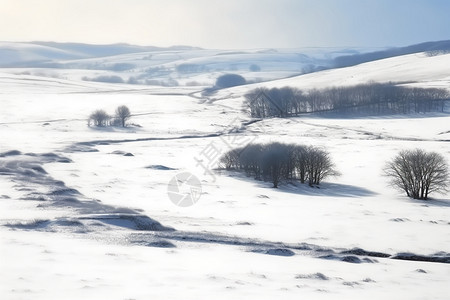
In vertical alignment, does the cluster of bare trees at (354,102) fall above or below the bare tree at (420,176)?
above

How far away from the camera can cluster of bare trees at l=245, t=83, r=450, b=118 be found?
133250 millimetres

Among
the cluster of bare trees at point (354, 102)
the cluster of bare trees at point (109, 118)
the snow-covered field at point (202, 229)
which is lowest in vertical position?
the snow-covered field at point (202, 229)

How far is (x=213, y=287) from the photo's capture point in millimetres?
22703

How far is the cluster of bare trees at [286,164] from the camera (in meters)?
59.2

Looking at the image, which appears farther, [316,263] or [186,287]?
[316,263]

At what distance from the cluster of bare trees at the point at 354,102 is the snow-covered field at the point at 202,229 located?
46477mm

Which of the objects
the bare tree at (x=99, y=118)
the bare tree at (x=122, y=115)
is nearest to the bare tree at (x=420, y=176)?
the bare tree at (x=122, y=115)

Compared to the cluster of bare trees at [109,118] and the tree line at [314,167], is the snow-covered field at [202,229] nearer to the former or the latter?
the tree line at [314,167]

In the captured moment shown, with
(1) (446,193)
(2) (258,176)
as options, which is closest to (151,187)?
(2) (258,176)

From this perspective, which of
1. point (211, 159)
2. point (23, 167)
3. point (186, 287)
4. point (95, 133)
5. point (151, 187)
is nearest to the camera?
point (186, 287)

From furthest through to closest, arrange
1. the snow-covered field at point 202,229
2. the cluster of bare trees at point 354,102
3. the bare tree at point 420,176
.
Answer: the cluster of bare trees at point 354,102 < the bare tree at point 420,176 < the snow-covered field at point 202,229

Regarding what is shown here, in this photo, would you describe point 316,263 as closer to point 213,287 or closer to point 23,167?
point 213,287

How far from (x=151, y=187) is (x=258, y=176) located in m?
14.5

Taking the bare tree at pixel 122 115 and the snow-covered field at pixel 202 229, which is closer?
the snow-covered field at pixel 202 229
